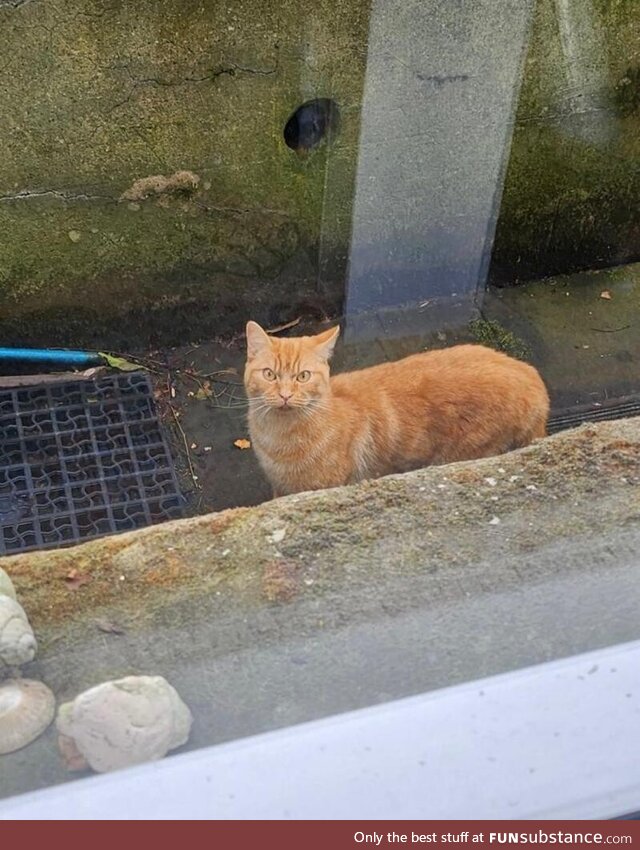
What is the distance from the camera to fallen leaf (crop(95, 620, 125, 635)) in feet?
5.71

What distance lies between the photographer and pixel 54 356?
12.1 ft

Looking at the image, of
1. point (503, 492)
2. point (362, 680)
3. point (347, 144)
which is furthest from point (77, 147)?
point (362, 680)

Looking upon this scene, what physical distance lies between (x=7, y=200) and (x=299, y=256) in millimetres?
1174

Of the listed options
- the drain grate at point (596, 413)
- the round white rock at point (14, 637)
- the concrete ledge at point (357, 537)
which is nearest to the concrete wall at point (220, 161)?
the drain grate at point (596, 413)

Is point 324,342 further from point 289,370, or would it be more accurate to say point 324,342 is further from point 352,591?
point 352,591

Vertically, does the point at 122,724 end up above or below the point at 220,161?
below

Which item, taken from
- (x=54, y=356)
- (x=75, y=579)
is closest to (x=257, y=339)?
(x=54, y=356)

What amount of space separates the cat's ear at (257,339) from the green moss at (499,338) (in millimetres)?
1253

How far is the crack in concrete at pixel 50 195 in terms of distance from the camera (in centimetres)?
328

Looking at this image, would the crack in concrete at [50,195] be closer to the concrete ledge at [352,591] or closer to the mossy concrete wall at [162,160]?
the mossy concrete wall at [162,160]

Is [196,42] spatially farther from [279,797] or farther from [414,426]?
[279,797]

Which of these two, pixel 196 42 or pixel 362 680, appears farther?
pixel 196 42

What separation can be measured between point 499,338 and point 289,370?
1322 millimetres

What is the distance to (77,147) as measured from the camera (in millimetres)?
3223
